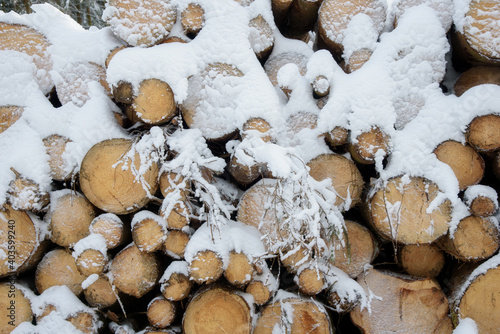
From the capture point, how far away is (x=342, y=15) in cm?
139

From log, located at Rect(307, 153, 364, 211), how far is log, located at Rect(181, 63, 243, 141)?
391 mm

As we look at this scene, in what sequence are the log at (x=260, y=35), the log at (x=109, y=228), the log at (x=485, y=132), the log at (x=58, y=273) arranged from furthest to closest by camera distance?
the log at (x=260, y=35)
the log at (x=58, y=273)
the log at (x=109, y=228)
the log at (x=485, y=132)

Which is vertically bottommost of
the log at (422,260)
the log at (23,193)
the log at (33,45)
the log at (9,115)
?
the log at (422,260)

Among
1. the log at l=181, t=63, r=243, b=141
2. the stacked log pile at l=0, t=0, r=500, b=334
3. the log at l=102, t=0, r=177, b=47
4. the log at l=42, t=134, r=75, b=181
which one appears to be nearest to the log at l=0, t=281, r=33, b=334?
the stacked log pile at l=0, t=0, r=500, b=334

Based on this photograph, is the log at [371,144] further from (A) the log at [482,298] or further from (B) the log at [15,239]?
(B) the log at [15,239]

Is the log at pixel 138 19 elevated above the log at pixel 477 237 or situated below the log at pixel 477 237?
above

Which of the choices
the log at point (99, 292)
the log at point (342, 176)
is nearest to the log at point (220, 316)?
the log at point (99, 292)

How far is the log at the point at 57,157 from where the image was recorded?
127 centimetres

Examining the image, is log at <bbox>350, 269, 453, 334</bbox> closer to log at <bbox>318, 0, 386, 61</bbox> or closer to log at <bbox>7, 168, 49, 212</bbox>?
log at <bbox>318, 0, 386, 61</bbox>

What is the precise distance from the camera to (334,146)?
1299mm

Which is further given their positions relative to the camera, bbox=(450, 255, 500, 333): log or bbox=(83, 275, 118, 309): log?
bbox=(83, 275, 118, 309): log

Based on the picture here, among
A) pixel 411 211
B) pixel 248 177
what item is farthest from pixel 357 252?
pixel 248 177

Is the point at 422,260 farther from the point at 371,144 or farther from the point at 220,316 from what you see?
the point at 220,316

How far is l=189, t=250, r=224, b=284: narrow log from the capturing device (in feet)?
3.57
